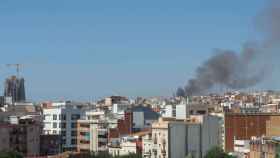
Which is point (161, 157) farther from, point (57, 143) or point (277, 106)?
point (277, 106)

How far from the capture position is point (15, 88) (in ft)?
428

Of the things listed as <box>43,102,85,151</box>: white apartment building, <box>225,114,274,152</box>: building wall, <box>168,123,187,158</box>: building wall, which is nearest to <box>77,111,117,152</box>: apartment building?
<box>43,102,85,151</box>: white apartment building

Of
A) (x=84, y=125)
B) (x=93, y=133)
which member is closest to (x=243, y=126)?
(x=93, y=133)

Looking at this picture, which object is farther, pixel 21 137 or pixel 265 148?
pixel 21 137

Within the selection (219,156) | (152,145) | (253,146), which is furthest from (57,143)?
(253,146)

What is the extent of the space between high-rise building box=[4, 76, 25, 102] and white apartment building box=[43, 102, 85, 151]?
59104 millimetres

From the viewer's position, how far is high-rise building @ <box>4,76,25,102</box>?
128625mm

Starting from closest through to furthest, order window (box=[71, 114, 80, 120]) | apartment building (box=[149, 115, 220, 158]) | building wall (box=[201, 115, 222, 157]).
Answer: apartment building (box=[149, 115, 220, 158]), building wall (box=[201, 115, 222, 157]), window (box=[71, 114, 80, 120])

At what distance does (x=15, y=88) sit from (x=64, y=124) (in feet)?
208

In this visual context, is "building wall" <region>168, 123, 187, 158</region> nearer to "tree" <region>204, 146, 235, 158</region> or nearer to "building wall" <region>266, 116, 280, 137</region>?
"tree" <region>204, 146, 235, 158</region>

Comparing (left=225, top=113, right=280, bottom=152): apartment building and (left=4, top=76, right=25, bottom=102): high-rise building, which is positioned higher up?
(left=4, top=76, right=25, bottom=102): high-rise building

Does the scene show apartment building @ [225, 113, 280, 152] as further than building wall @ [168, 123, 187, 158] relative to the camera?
Yes

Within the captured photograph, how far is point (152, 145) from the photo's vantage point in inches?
1895

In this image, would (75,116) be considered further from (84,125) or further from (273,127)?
(273,127)
